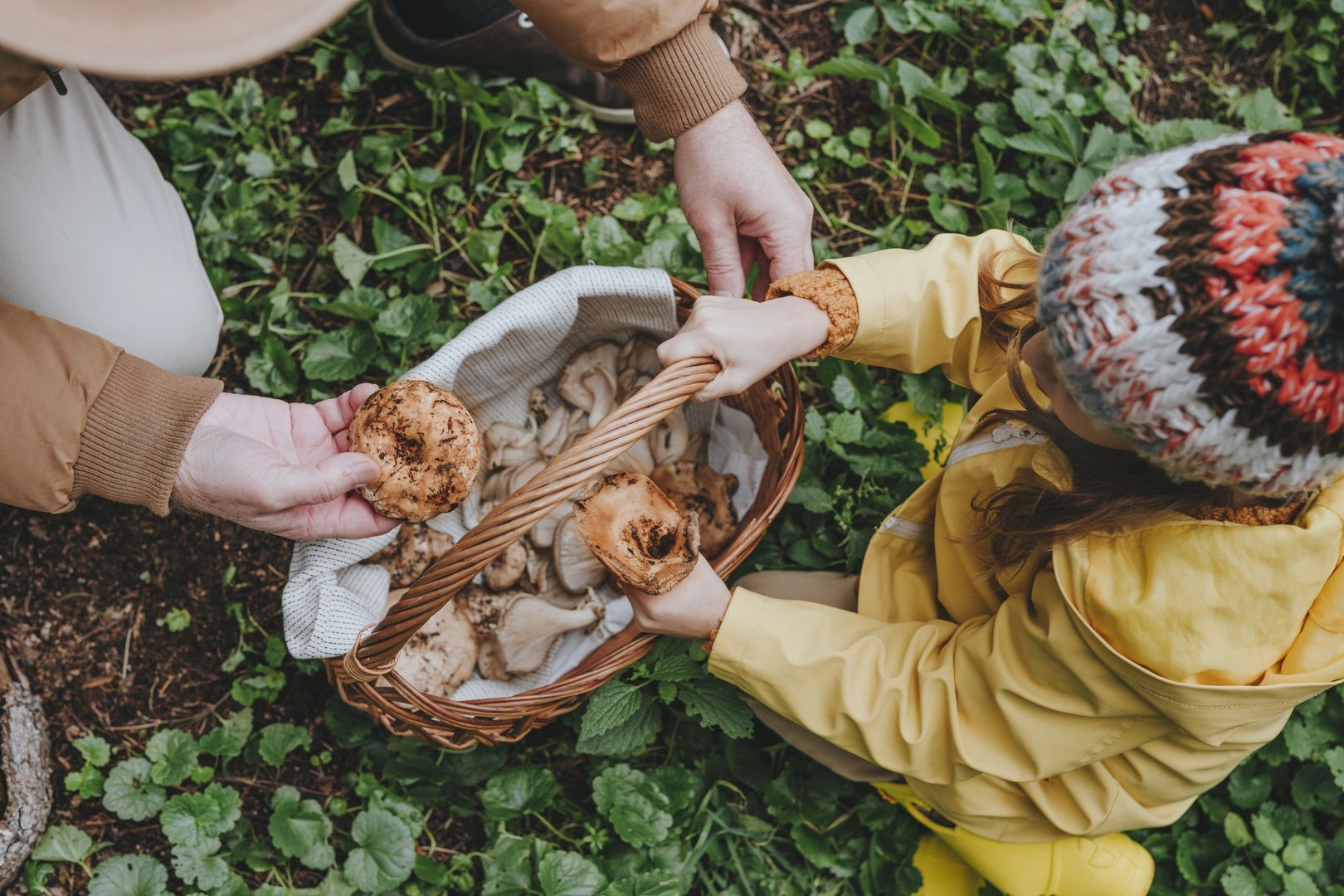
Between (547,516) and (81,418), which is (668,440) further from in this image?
(81,418)

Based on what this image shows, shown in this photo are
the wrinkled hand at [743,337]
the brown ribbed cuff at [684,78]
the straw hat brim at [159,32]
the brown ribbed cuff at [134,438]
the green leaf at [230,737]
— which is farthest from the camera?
the green leaf at [230,737]

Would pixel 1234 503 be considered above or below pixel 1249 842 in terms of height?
above

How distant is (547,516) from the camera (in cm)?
230

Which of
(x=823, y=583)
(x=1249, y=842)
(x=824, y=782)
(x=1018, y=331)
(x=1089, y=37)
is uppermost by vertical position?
(x=1089, y=37)

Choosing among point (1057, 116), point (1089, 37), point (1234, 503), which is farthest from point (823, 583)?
point (1089, 37)

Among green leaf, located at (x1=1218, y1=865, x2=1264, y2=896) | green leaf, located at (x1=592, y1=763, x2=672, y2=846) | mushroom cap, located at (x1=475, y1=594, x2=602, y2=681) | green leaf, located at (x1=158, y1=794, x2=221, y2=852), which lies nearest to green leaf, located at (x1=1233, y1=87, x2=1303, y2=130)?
green leaf, located at (x1=1218, y1=865, x2=1264, y2=896)

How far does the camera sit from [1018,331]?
180cm

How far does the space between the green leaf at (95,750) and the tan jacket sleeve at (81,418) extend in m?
0.89

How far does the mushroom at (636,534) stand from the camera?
6.01 ft

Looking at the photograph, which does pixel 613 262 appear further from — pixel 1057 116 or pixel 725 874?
pixel 725 874

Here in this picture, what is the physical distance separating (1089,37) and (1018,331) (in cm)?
203

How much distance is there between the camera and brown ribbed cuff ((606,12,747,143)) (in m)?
2.04

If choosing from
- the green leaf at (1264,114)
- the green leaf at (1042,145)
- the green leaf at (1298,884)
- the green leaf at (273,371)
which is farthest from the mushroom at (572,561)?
the green leaf at (1264,114)

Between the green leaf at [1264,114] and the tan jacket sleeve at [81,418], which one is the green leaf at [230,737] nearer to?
the tan jacket sleeve at [81,418]
